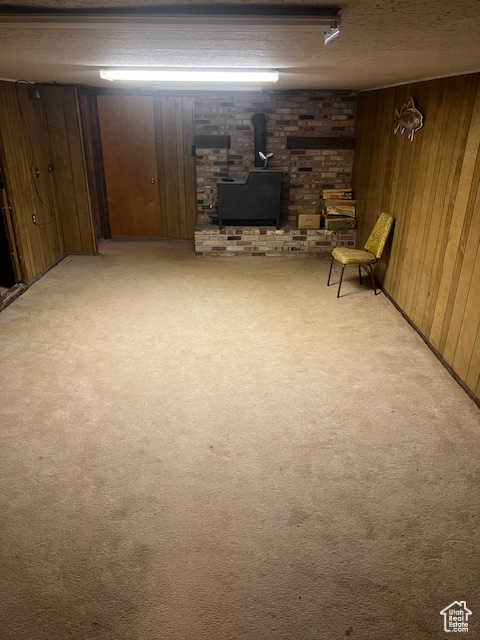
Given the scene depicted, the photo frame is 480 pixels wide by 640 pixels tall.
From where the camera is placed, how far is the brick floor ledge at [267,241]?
611 centimetres

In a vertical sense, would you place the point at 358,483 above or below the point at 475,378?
below

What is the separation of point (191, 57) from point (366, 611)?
9.26 ft

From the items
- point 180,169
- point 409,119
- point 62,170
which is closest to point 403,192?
point 409,119

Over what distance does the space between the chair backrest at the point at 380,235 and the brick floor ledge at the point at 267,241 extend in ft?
4.30

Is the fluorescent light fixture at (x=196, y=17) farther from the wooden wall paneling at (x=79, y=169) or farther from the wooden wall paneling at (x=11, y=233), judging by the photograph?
the wooden wall paneling at (x=79, y=169)

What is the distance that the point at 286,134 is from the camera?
6098mm

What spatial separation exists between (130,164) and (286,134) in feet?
7.79

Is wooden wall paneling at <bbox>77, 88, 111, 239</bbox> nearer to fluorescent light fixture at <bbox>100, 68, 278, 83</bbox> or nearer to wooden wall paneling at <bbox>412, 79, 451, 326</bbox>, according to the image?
fluorescent light fixture at <bbox>100, 68, 278, 83</bbox>

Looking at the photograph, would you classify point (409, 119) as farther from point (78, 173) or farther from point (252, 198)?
point (78, 173)

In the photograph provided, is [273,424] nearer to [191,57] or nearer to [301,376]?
[301,376]

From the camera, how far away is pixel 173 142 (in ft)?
21.8

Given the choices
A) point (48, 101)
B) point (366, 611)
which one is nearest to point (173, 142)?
point (48, 101)

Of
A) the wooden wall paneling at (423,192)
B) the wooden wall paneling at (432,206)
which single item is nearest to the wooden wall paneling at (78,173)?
the wooden wall paneling at (423,192)

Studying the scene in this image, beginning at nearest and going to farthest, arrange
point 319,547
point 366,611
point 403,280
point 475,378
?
point 366,611
point 319,547
point 475,378
point 403,280
